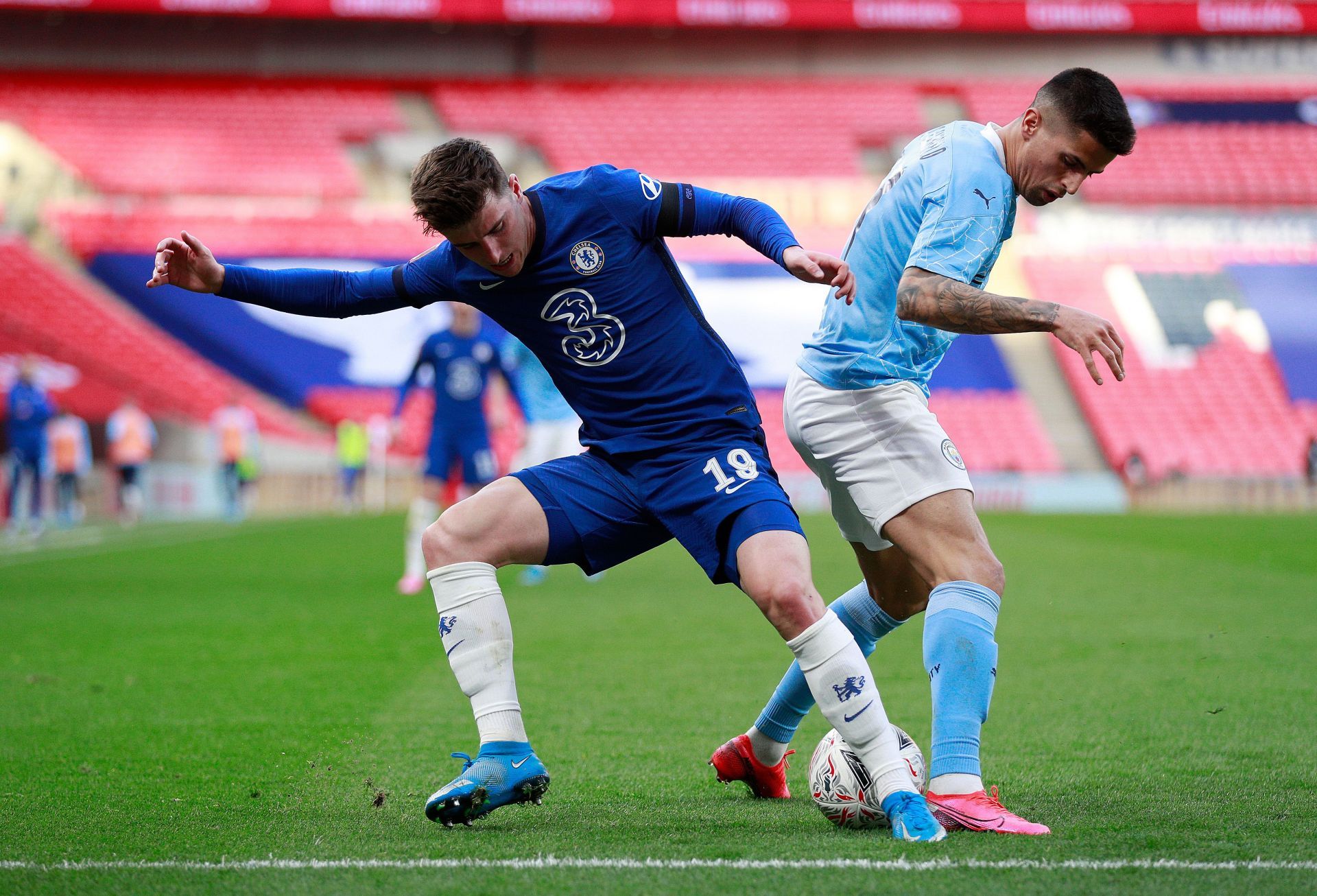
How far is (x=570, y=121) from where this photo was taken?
32.5 m

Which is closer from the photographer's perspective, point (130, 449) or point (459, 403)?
point (459, 403)

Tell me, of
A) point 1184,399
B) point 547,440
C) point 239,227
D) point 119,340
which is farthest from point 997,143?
point 239,227

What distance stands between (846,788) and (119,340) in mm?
26485

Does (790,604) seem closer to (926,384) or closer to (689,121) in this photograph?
(926,384)

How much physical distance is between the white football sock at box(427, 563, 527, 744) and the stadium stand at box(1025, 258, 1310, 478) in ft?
83.9

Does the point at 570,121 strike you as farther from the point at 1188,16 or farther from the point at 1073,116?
the point at 1073,116

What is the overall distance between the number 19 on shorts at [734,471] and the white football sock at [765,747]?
0.81 m

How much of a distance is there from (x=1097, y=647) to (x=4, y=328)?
65.5 ft

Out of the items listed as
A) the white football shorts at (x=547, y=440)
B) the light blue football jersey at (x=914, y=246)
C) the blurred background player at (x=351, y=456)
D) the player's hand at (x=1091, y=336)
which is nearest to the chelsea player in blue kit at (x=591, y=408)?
the light blue football jersey at (x=914, y=246)

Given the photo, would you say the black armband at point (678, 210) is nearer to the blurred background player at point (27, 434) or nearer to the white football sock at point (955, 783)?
the white football sock at point (955, 783)

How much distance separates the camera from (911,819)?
3.28 meters

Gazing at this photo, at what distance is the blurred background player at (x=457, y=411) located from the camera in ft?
33.2

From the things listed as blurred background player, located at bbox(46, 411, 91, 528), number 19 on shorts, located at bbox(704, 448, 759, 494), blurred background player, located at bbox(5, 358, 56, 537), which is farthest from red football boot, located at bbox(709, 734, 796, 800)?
blurred background player, located at bbox(46, 411, 91, 528)

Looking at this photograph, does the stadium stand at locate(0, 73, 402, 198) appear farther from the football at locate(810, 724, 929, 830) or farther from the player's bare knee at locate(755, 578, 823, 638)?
the player's bare knee at locate(755, 578, 823, 638)
